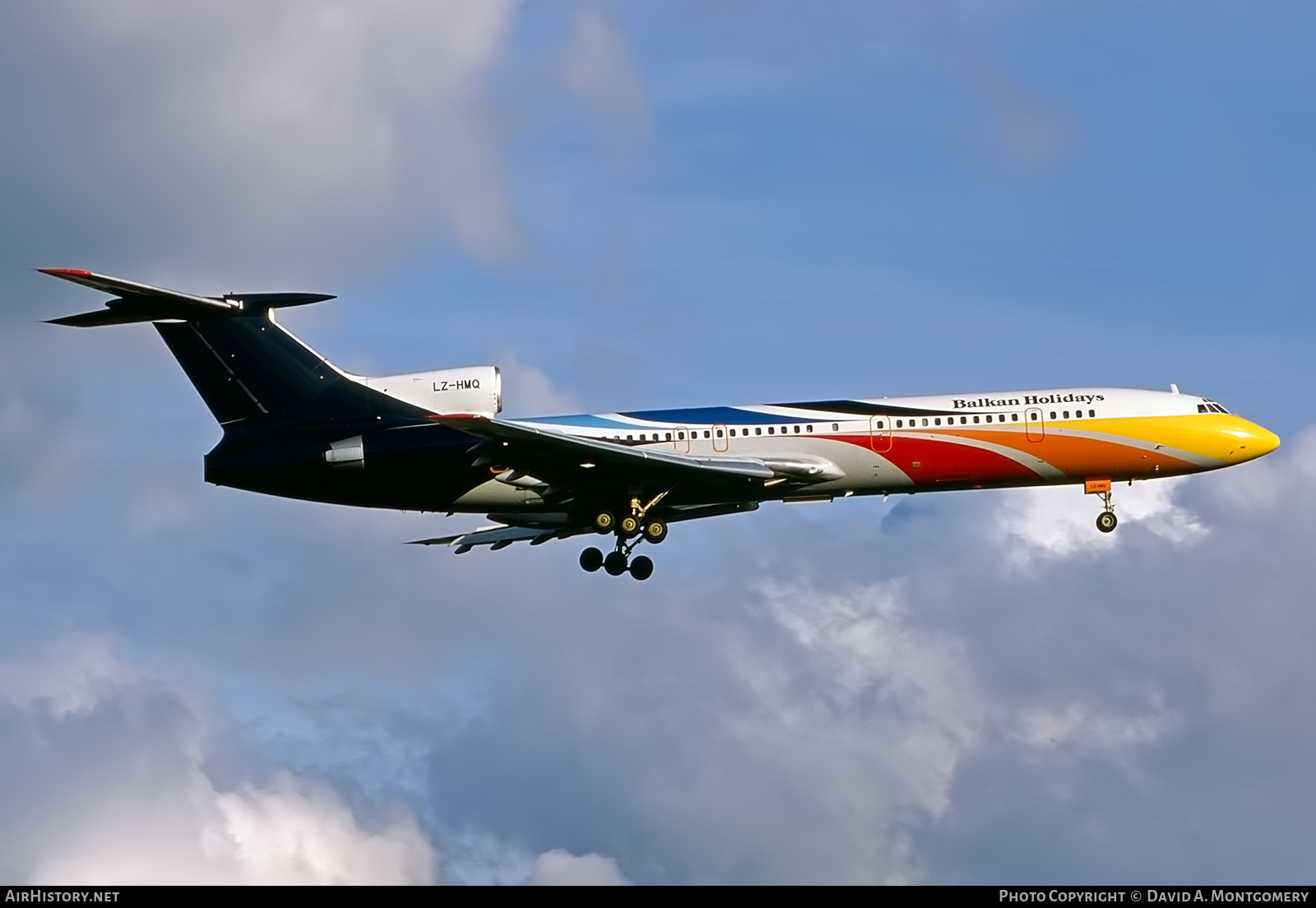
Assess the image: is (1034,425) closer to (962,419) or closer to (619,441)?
(962,419)

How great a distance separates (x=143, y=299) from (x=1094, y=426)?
88.1 ft

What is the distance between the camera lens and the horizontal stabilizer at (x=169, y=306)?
49844mm

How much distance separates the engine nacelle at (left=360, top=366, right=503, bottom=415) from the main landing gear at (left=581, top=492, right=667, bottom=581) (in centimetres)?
479

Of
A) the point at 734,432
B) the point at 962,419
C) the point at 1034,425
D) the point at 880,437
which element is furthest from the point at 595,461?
the point at 1034,425

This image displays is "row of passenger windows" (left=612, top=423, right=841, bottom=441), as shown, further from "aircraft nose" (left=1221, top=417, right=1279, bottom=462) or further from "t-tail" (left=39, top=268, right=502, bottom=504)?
"aircraft nose" (left=1221, top=417, right=1279, bottom=462)

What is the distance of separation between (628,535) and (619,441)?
2.79 m

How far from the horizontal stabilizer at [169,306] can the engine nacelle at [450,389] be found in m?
3.08

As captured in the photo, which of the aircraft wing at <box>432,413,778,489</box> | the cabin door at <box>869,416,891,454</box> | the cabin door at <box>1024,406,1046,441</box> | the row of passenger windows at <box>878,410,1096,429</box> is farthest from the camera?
the cabin door at <box>1024,406,1046,441</box>

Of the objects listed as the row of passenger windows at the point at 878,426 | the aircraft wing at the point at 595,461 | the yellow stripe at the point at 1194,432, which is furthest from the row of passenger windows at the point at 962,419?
the aircraft wing at the point at 595,461

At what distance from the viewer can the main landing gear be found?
52.2 metres

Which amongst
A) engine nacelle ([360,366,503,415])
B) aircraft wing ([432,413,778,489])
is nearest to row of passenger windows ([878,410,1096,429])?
aircraft wing ([432,413,778,489])

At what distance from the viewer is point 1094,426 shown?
171 feet
